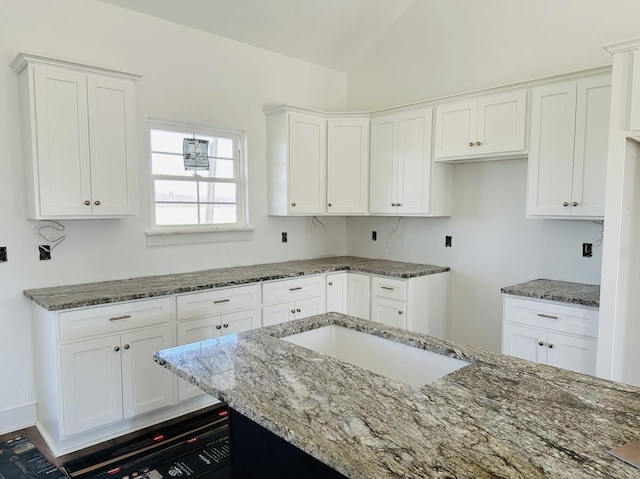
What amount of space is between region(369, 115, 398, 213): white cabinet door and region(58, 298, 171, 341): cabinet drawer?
2184 mm

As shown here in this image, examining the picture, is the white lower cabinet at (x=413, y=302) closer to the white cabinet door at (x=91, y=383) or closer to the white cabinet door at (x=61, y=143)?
the white cabinet door at (x=91, y=383)

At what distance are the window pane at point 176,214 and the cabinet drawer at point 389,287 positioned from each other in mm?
1677

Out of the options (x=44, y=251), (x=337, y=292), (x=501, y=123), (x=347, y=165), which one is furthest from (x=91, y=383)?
(x=501, y=123)

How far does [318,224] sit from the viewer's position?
15.4 ft

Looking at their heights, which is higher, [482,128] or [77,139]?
[482,128]

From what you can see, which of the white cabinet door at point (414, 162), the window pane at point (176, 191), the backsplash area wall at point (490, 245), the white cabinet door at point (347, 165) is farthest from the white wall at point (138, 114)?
the backsplash area wall at point (490, 245)

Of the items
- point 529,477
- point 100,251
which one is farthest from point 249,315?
point 529,477

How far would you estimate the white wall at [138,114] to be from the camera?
286 cm

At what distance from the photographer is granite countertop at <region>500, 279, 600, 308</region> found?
2823mm

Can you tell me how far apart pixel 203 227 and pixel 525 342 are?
2.68 metres

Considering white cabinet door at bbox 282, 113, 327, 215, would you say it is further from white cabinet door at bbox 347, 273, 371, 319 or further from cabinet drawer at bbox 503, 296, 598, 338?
cabinet drawer at bbox 503, 296, 598, 338

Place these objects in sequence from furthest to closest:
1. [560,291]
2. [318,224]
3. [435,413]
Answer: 1. [318,224]
2. [560,291]
3. [435,413]

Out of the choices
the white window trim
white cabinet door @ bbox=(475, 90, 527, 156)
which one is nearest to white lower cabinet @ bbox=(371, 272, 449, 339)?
white cabinet door @ bbox=(475, 90, 527, 156)

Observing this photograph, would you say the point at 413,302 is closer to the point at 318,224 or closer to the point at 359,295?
the point at 359,295
